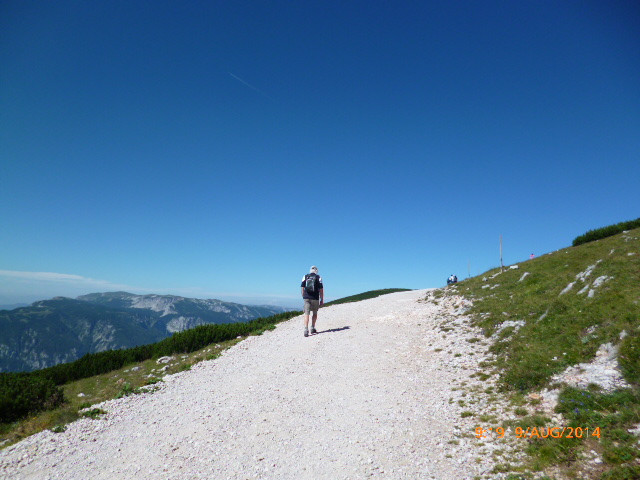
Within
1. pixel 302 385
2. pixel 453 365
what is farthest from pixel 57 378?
pixel 453 365

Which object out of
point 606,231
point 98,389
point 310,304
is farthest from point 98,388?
point 606,231

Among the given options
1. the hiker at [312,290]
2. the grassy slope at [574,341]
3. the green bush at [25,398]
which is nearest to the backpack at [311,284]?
the hiker at [312,290]

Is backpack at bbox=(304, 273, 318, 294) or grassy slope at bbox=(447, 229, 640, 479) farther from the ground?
backpack at bbox=(304, 273, 318, 294)

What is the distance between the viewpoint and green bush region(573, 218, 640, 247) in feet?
79.9

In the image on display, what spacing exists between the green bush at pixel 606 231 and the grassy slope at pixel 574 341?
10114mm

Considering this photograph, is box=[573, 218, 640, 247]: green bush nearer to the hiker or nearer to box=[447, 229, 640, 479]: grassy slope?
box=[447, 229, 640, 479]: grassy slope

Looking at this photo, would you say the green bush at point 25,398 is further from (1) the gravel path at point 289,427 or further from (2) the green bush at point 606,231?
(2) the green bush at point 606,231

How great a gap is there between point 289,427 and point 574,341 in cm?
846

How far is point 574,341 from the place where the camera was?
872 cm
